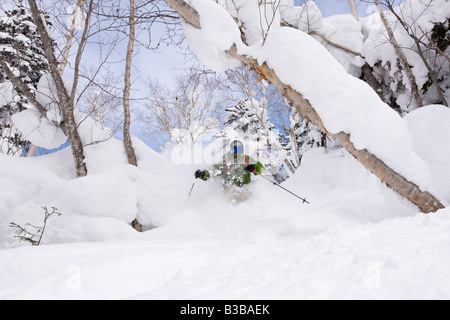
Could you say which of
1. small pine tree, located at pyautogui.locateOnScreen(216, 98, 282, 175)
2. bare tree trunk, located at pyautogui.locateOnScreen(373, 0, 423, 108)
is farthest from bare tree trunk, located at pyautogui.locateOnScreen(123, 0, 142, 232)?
small pine tree, located at pyautogui.locateOnScreen(216, 98, 282, 175)

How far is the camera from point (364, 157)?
2854 millimetres

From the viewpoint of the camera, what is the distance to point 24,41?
8.56 metres

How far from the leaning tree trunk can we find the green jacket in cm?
Result: 445

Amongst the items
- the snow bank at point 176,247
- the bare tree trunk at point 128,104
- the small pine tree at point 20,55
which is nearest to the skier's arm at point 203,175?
the snow bank at point 176,247

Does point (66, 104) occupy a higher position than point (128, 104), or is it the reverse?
point (128, 104)

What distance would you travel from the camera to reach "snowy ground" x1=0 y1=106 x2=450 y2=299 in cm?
111

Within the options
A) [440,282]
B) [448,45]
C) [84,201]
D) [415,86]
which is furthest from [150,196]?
[448,45]

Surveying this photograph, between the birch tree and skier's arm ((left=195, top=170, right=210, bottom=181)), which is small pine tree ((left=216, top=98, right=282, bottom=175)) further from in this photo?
the birch tree

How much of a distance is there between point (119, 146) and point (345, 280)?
5472mm

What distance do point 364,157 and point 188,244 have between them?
2548 millimetres

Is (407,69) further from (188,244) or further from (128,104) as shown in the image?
(128,104)

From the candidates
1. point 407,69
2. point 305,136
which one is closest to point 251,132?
point 305,136

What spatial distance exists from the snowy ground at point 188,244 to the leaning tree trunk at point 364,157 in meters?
0.27

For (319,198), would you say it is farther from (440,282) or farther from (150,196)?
(440,282)
